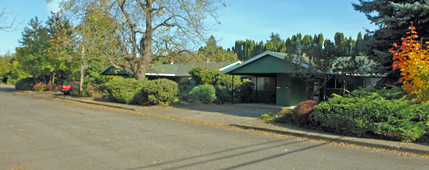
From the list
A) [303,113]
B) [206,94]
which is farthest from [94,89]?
[303,113]

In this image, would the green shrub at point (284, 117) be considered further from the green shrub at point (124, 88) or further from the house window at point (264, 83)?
the green shrub at point (124, 88)

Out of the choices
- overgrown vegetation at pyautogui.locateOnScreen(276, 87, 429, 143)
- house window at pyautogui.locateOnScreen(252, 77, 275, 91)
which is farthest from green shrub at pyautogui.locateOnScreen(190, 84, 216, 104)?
overgrown vegetation at pyautogui.locateOnScreen(276, 87, 429, 143)

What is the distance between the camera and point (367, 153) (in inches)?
265

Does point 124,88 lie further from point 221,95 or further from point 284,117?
point 284,117

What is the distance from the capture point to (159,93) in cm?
1677

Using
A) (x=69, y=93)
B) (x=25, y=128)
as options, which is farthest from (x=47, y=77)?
(x=25, y=128)

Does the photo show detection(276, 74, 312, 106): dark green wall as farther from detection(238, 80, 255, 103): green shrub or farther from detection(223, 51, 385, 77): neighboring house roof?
detection(238, 80, 255, 103): green shrub

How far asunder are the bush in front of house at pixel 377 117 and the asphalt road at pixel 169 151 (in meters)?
0.99

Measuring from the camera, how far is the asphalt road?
18.5 feet

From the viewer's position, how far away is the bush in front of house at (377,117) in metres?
7.32

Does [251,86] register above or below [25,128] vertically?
above

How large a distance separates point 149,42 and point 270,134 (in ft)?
42.1

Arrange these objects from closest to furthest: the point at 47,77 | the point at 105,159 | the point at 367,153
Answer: the point at 105,159
the point at 367,153
the point at 47,77

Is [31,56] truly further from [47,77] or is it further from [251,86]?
[251,86]
